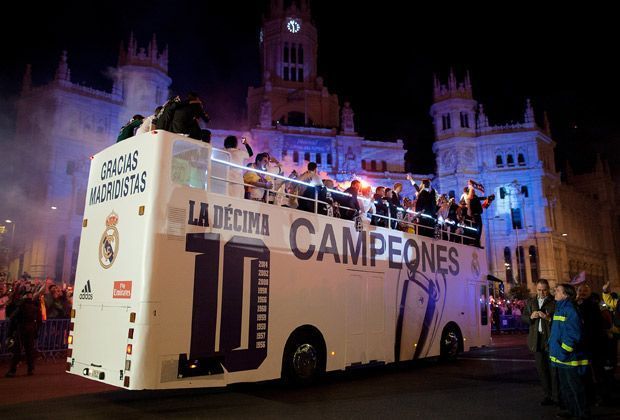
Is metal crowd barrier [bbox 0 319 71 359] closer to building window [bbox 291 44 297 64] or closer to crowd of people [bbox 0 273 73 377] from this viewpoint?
crowd of people [bbox 0 273 73 377]

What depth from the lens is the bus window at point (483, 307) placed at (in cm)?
1491

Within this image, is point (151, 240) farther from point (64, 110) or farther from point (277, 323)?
point (64, 110)

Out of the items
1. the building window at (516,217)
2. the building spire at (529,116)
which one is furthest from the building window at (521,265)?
the building spire at (529,116)

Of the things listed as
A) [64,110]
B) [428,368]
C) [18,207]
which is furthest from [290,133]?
[428,368]

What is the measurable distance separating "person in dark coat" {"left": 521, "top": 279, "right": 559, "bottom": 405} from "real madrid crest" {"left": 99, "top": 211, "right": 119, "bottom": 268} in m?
7.52

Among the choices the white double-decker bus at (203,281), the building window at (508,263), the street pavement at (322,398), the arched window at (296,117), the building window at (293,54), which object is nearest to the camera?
the white double-decker bus at (203,281)

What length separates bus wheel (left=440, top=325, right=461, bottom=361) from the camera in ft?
43.0

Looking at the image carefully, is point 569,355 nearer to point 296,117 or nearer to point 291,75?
point 296,117

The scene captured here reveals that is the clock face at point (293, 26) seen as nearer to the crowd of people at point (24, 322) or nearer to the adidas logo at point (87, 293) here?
the crowd of people at point (24, 322)

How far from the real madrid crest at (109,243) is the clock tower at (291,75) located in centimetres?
5020

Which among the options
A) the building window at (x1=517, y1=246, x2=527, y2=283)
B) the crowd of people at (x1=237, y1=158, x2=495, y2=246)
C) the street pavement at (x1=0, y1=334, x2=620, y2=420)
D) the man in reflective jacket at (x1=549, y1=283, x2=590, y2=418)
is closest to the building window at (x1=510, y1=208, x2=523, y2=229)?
the building window at (x1=517, y1=246, x2=527, y2=283)

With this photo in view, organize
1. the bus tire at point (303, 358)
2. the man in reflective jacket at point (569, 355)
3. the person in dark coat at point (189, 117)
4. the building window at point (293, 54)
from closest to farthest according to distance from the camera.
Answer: the man in reflective jacket at point (569, 355) < the person in dark coat at point (189, 117) < the bus tire at point (303, 358) < the building window at point (293, 54)

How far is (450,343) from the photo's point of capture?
13.4 m

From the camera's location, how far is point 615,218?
8562cm
